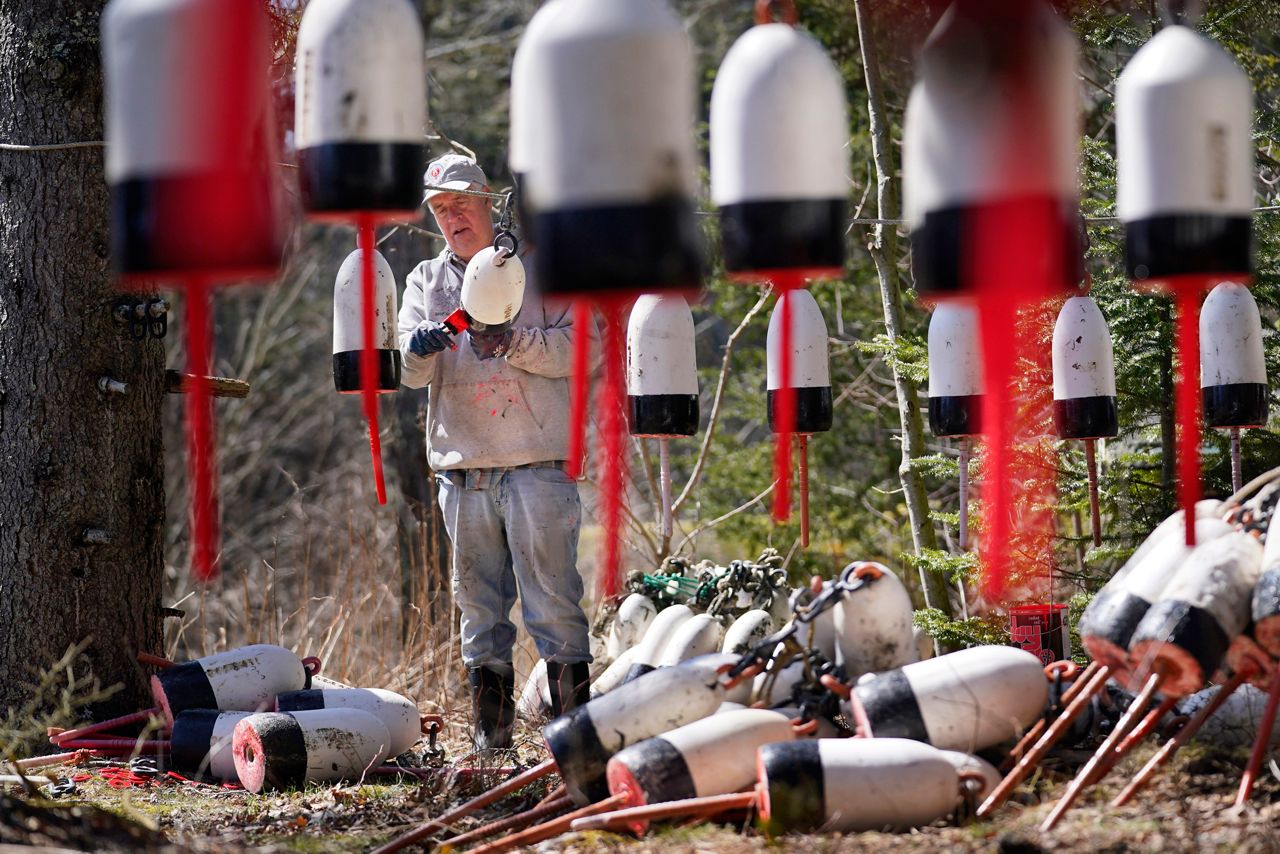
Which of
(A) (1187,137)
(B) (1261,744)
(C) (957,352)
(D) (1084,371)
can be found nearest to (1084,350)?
(D) (1084,371)

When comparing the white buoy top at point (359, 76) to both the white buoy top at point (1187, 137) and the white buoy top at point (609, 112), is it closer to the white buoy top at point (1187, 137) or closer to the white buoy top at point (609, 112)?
the white buoy top at point (609, 112)

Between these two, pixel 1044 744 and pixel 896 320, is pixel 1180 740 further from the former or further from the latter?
pixel 896 320

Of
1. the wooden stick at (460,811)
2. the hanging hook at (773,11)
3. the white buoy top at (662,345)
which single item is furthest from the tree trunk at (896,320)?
the hanging hook at (773,11)

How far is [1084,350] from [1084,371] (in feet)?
0.20

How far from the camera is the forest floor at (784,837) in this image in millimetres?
2957

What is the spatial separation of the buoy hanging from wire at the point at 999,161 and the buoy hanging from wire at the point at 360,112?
896mm

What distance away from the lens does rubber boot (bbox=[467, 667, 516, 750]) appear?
4.96 m

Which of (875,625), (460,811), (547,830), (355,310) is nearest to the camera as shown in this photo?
(547,830)

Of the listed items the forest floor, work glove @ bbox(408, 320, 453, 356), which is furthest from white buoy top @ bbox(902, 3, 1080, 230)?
work glove @ bbox(408, 320, 453, 356)

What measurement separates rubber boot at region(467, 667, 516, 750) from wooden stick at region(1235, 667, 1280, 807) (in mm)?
2453

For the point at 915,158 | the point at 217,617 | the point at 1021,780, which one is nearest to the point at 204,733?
the point at 1021,780

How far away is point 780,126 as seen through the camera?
8.21 ft

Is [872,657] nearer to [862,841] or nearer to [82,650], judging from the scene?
[862,841]

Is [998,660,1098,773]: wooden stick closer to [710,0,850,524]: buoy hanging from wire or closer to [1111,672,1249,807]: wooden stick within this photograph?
[1111,672,1249,807]: wooden stick
